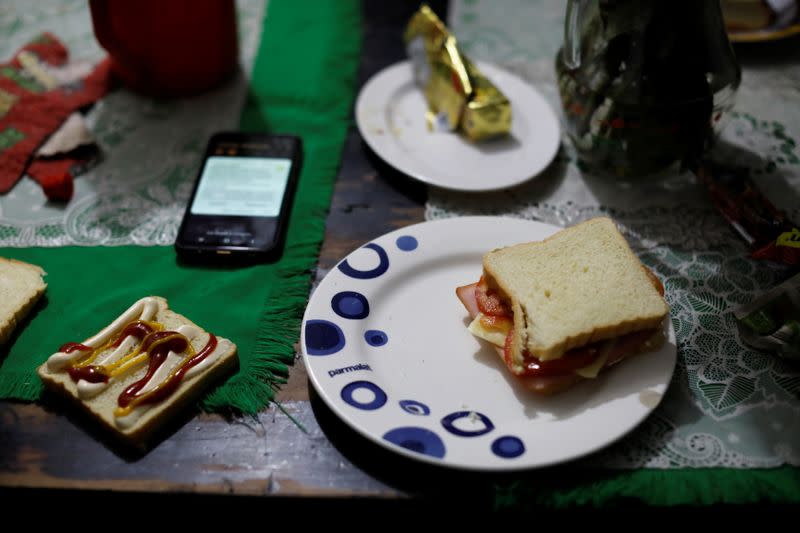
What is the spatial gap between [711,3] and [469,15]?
66cm

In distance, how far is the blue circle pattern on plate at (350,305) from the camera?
88 cm

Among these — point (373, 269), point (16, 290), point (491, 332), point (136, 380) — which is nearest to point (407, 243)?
point (373, 269)

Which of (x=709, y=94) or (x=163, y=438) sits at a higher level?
(x=709, y=94)

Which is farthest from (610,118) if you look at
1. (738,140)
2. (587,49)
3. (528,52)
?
(528,52)

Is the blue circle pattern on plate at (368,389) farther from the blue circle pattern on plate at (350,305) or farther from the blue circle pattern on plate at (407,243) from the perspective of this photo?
the blue circle pattern on plate at (407,243)

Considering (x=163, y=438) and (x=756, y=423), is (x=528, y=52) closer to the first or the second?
(x=756, y=423)

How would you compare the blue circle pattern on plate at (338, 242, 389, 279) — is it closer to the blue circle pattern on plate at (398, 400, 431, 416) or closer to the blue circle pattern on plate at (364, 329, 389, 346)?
the blue circle pattern on plate at (364, 329, 389, 346)

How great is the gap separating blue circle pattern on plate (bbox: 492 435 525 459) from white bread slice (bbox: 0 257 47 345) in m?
0.66

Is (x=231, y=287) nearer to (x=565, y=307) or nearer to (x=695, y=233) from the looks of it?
(x=565, y=307)

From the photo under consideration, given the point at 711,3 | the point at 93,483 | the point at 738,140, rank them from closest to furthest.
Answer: the point at 93,483, the point at 711,3, the point at 738,140

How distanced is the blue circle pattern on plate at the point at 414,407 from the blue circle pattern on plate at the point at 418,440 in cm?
4

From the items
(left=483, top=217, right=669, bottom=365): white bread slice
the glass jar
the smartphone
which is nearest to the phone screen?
the smartphone

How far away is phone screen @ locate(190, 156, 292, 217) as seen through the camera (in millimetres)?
1061

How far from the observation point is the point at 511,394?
823 millimetres
